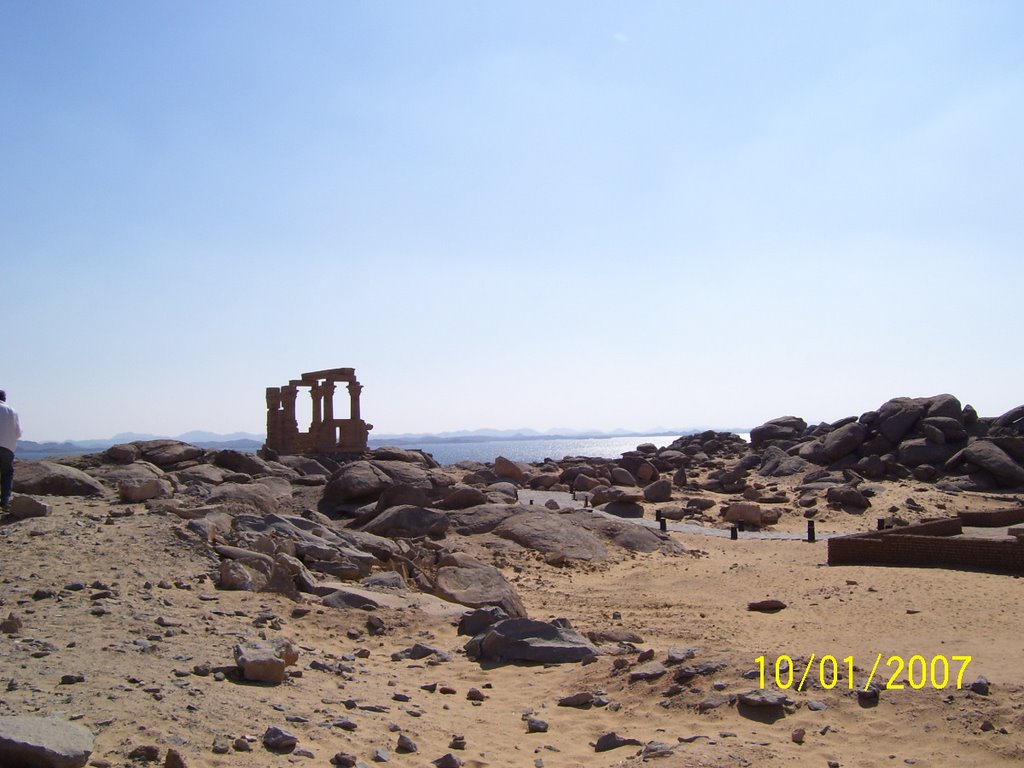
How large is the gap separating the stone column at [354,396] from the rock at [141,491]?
64.5 ft

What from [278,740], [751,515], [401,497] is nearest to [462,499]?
[401,497]

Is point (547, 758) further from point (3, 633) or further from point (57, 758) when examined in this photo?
point (3, 633)

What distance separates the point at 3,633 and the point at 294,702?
2.62m

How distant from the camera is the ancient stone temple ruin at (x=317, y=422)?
34.2 meters

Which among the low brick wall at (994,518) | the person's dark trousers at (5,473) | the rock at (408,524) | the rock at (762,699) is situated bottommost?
the low brick wall at (994,518)

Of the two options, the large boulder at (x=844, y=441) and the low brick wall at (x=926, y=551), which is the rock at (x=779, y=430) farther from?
the low brick wall at (x=926, y=551)

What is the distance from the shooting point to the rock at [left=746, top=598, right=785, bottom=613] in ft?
39.4

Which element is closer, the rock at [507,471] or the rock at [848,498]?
the rock at [848,498]

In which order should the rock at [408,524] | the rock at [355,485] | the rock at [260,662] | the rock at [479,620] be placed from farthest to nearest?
the rock at [355,485], the rock at [408,524], the rock at [479,620], the rock at [260,662]

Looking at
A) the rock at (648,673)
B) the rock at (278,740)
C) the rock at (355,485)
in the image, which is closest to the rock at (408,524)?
the rock at (355,485)

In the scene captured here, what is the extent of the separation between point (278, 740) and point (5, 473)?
7.85 metres

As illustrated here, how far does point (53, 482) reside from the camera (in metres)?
14.4

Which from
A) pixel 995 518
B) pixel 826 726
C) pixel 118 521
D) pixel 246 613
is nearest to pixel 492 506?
pixel 118 521

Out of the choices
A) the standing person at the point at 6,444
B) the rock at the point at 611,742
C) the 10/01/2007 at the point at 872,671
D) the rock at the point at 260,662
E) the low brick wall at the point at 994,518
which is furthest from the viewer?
the low brick wall at the point at 994,518
